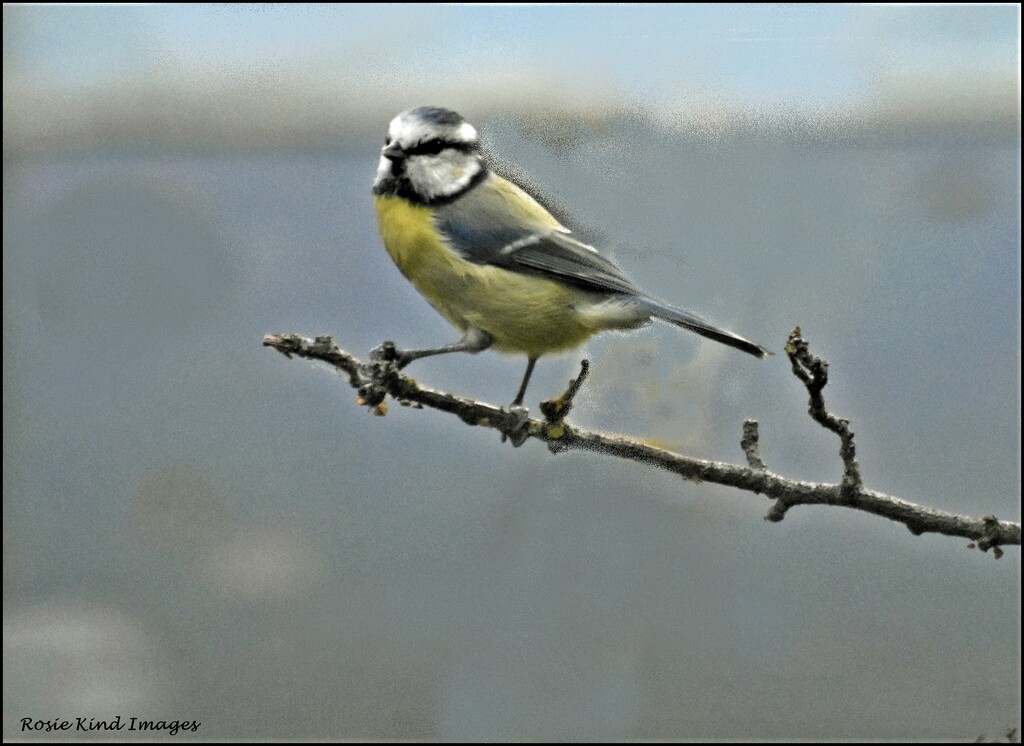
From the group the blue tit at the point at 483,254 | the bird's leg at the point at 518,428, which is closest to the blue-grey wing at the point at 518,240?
the blue tit at the point at 483,254

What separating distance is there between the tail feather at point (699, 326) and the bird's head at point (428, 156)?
21cm

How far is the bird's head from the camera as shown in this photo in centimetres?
92

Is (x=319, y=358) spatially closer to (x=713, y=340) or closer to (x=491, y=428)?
(x=491, y=428)

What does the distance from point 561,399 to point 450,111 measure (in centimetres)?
29

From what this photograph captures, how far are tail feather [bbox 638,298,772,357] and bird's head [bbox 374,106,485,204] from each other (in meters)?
0.21

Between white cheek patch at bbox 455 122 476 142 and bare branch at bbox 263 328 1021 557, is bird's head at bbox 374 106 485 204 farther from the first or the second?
bare branch at bbox 263 328 1021 557

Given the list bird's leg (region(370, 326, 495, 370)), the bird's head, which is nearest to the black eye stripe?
the bird's head

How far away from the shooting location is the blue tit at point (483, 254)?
94cm

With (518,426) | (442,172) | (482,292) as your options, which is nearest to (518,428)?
(518,426)

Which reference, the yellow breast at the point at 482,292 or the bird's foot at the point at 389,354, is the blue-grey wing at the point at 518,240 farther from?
the bird's foot at the point at 389,354

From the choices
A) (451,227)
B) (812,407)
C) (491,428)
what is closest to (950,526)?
(812,407)

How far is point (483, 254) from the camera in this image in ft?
3.26

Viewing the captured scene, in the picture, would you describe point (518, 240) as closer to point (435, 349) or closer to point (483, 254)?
point (483, 254)

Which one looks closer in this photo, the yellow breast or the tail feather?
the tail feather
